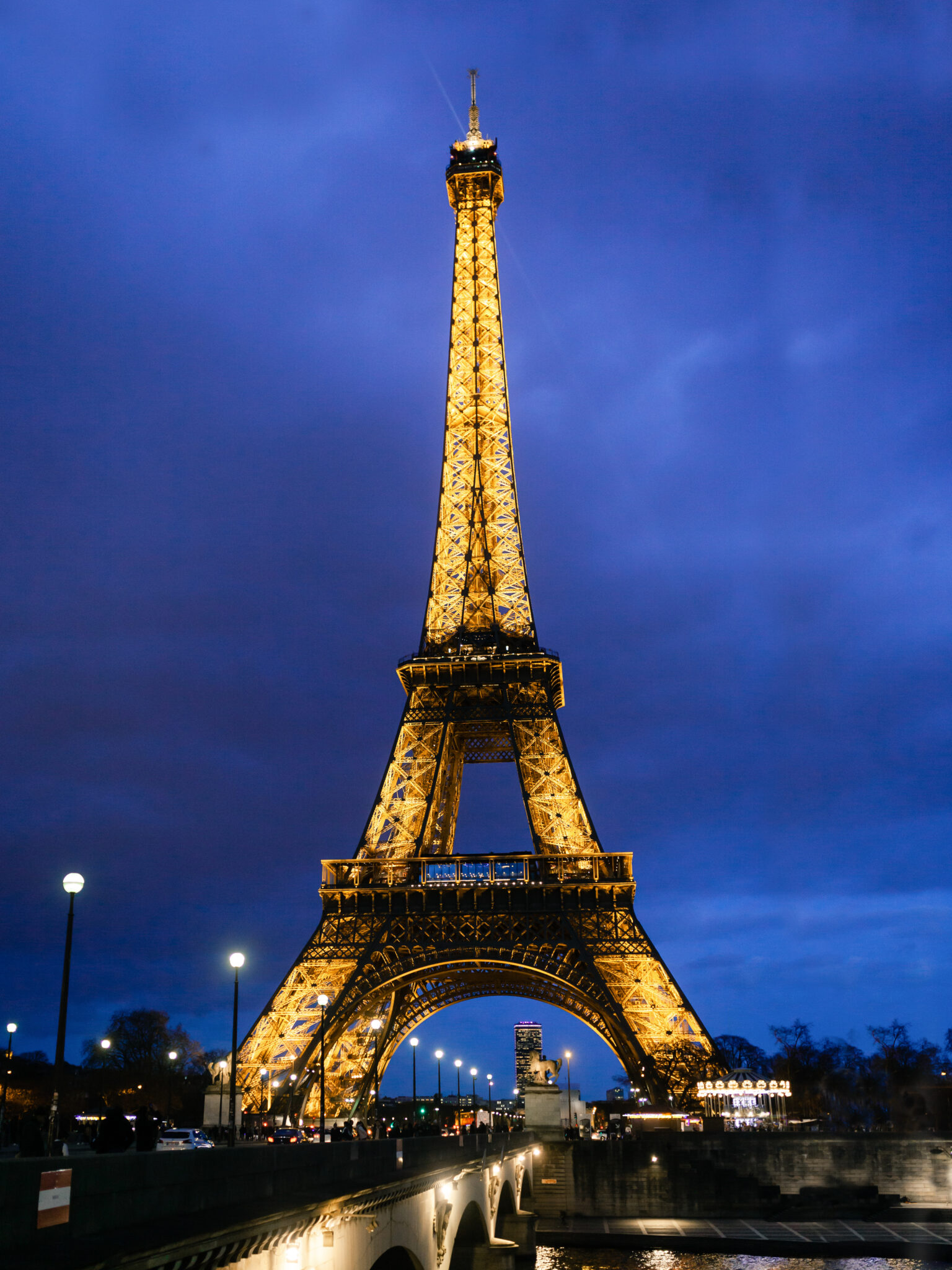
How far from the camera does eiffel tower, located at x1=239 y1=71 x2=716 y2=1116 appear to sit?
5706 cm

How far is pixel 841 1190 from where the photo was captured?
55469 millimetres

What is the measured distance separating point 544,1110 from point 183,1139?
31.4m

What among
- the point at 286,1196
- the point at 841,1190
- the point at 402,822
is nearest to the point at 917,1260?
the point at 841,1190

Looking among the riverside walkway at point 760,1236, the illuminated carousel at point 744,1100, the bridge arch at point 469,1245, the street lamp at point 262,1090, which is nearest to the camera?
the bridge arch at point 469,1245

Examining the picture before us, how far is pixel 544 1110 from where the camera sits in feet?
198

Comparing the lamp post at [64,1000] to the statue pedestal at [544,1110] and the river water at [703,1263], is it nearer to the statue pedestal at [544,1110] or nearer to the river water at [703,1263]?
the river water at [703,1263]

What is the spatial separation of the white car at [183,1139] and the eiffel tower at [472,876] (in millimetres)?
11274

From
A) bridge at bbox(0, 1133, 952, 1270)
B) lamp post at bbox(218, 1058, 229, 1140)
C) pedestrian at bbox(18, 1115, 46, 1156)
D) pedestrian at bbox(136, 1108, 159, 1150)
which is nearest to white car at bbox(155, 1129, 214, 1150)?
lamp post at bbox(218, 1058, 229, 1140)

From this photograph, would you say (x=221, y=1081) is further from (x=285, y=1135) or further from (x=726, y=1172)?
(x=726, y=1172)

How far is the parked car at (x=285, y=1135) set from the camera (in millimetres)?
35031

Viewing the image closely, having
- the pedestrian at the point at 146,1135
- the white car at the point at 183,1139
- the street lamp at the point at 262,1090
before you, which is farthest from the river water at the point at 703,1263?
the pedestrian at the point at 146,1135

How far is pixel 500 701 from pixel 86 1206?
61213 millimetres

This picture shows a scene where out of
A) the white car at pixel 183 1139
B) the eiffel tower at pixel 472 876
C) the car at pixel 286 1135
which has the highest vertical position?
the eiffel tower at pixel 472 876

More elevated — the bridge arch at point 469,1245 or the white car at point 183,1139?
the white car at point 183,1139
